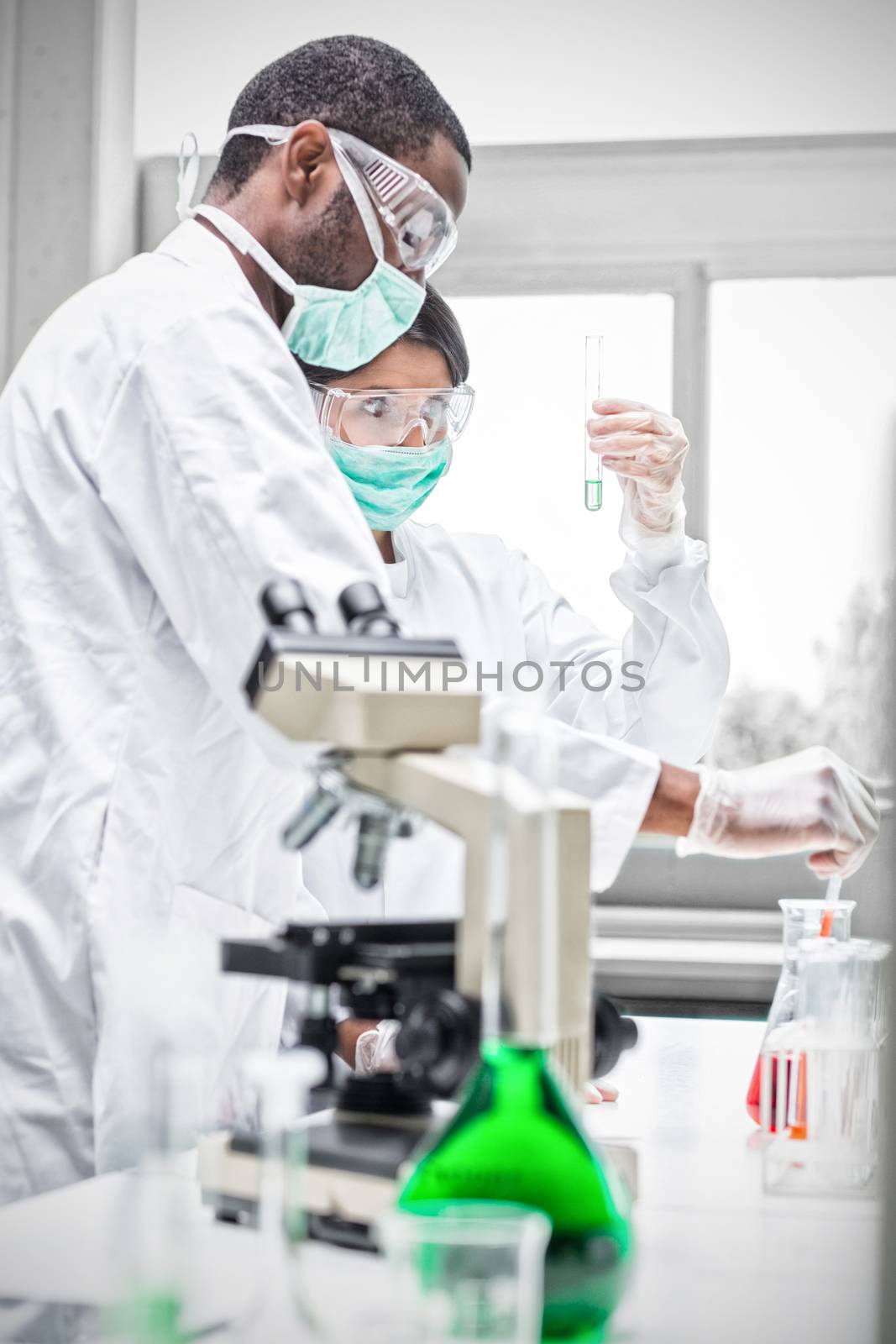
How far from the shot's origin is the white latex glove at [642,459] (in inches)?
79.3

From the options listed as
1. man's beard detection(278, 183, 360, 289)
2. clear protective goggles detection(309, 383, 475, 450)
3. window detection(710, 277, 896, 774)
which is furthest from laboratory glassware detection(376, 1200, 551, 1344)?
window detection(710, 277, 896, 774)

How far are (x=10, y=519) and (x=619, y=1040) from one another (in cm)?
71

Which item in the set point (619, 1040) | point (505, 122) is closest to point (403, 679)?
point (619, 1040)

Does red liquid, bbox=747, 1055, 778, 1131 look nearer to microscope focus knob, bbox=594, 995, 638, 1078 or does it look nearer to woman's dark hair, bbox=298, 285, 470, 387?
microscope focus knob, bbox=594, 995, 638, 1078

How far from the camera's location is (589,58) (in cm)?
264

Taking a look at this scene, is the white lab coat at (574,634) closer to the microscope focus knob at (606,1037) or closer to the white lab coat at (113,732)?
the white lab coat at (113,732)

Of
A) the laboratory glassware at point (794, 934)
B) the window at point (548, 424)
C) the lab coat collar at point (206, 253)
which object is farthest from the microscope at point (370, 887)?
the window at point (548, 424)

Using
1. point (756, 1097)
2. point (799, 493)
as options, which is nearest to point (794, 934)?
point (756, 1097)

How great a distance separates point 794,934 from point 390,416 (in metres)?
1.05

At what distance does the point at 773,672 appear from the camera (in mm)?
2689

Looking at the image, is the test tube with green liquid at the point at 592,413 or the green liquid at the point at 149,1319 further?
the test tube with green liquid at the point at 592,413

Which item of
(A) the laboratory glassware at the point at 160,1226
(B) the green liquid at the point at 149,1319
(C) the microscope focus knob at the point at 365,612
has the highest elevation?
(C) the microscope focus knob at the point at 365,612

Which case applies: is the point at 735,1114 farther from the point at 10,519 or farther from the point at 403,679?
the point at 10,519

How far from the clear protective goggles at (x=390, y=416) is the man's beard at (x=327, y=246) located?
1.90 ft
